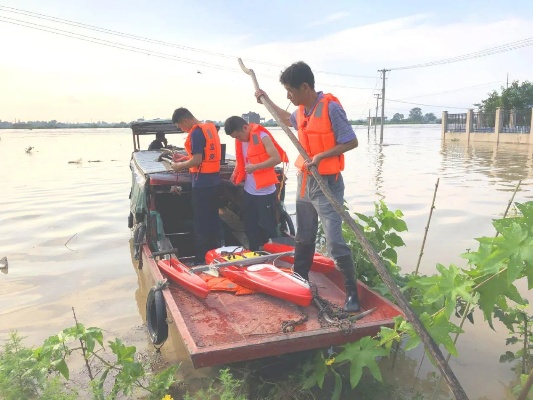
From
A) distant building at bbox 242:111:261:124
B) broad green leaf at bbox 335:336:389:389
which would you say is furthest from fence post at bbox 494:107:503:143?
broad green leaf at bbox 335:336:389:389

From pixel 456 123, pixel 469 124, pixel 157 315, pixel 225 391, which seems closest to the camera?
pixel 225 391

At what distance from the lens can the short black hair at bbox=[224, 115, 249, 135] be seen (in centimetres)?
508

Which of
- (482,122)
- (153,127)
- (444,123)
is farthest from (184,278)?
(444,123)

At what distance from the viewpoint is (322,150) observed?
3.54m

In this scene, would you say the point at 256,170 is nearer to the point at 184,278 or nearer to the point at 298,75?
the point at 184,278

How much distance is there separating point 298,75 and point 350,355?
2.14 meters

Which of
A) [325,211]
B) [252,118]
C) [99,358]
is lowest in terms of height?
[99,358]

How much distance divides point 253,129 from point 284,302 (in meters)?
2.12

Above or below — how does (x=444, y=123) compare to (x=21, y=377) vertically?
above

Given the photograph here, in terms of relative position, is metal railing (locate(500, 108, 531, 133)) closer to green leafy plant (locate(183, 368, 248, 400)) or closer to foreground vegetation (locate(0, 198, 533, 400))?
foreground vegetation (locate(0, 198, 533, 400))

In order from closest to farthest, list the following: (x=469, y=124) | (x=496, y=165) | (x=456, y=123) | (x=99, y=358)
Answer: (x=99, y=358) < (x=496, y=165) < (x=469, y=124) < (x=456, y=123)

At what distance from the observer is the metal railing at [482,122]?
35.2 m

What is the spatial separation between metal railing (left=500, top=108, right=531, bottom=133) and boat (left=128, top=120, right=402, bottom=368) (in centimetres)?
3040

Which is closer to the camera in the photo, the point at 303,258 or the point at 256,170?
Result: the point at 303,258
